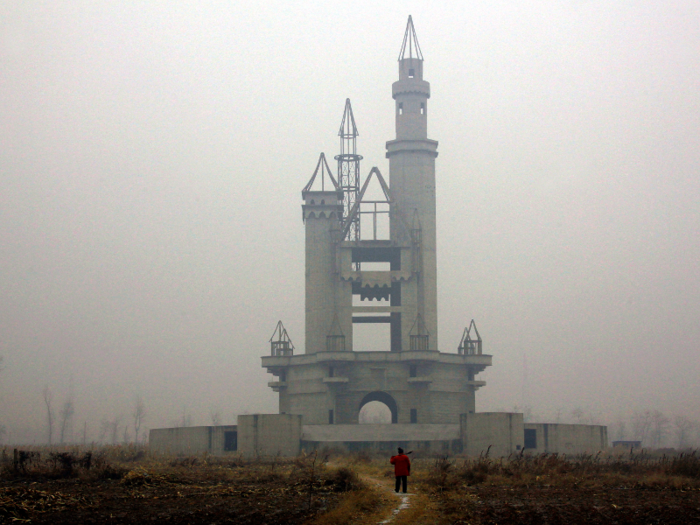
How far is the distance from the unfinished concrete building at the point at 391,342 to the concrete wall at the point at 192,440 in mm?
152

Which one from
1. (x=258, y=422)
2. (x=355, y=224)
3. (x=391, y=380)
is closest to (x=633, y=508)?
(x=258, y=422)

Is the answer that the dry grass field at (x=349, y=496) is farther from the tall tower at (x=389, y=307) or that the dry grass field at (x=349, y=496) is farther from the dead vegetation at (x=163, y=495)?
the tall tower at (x=389, y=307)

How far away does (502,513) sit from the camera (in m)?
21.0

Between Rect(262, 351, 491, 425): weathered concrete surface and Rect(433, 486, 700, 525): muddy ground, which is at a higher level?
Rect(262, 351, 491, 425): weathered concrete surface

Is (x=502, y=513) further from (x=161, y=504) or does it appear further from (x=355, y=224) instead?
(x=355, y=224)

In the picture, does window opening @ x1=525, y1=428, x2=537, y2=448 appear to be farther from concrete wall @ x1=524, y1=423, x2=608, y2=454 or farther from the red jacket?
the red jacket

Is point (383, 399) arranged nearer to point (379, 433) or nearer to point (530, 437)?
point (379, 433)

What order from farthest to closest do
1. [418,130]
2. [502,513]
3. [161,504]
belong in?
[418,130] → [161,504] → [502,513]

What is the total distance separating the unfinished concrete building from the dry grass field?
3187cm

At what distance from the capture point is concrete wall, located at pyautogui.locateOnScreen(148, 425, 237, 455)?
6806 centimetres

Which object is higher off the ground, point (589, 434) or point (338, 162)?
point (338, 162)

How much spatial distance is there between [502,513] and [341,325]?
182 ft

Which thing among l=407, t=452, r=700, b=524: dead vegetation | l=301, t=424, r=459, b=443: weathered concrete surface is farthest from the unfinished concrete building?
l=407, t=452, r=700, b=524: dead vegetation

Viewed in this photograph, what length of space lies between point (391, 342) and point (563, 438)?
58.1ft
